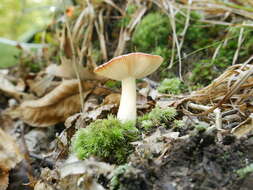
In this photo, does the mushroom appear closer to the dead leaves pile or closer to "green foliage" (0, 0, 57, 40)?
the dead leaves pile

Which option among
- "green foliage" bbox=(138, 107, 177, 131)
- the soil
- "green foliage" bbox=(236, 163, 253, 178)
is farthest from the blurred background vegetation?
"green foliage" bbox=(236, 163, 253, 178)

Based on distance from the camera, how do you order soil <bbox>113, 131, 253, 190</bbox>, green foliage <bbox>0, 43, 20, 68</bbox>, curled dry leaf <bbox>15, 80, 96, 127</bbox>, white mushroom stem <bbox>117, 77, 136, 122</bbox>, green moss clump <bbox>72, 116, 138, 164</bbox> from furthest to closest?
1. green foliage <bbox>0, 43, 20, 68</bbox>
2. curled dry leaf <bbox>15, 80, 96, 127</bbox>
3. white mushroom stem <bbox>117, 77, 136, 122</bbox>
4. green moss clump <bbox>72, 116, 138, 164</bbox>
5. soil <bbox>113, 131, 253, 190</bbox>

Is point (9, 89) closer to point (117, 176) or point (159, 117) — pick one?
point (159, 117)

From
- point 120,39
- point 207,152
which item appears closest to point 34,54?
point 120,39

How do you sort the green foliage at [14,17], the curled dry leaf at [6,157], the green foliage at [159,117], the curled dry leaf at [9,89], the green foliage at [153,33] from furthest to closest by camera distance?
the green foliage at [14,17] < the curled dry leaf at [9,89] < the green foliage at [153,33] < the curled dry leaf at [6,157] < the green foliage at [159,117]

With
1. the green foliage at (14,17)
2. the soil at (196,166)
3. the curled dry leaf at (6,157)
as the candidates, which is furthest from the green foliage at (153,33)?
the green foliage at (14,17)

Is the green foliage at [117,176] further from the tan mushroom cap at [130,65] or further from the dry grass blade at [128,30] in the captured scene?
the dry grass blade at [128,30]

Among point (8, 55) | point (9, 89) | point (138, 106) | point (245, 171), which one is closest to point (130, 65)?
point (138, 106)
